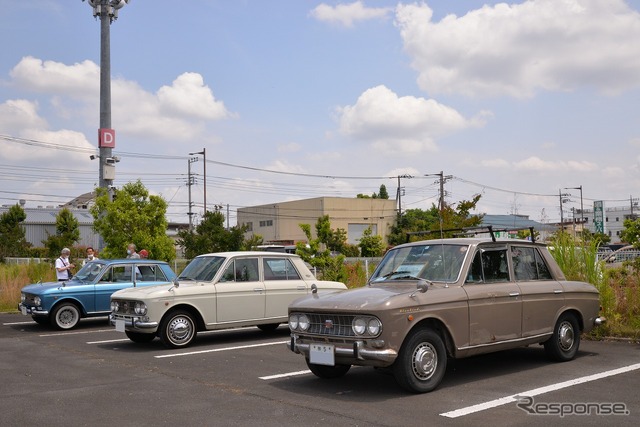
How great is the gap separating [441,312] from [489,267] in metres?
1.32

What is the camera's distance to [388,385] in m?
7.65

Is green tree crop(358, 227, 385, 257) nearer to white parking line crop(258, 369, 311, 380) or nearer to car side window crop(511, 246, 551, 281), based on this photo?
car side window crop(511, 246, 551, 281)

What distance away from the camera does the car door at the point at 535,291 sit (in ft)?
27.5

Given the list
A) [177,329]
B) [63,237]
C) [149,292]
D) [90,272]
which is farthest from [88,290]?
[63,237]

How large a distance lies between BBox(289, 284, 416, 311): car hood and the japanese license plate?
424 mm

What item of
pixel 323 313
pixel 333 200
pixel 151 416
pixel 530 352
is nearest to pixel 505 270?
pixel 530 352

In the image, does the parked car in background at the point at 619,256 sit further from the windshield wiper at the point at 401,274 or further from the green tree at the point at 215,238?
the green tree at the point at 215,238

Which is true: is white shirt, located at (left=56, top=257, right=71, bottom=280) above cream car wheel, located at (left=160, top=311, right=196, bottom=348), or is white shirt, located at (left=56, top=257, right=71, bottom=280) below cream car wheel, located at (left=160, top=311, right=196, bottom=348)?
above

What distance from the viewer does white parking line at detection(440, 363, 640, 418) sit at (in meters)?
6.32

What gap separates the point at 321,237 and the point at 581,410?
16.2 meters

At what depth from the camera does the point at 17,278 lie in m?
21.4

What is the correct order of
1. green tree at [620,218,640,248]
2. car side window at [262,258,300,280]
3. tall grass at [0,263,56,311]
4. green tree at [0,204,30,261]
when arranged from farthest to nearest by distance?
green tree at [0,204,30,261]
tall grass at [0,263,56,311]
green tree at [620,218,640,248]
car side window at [262,258,300,280]

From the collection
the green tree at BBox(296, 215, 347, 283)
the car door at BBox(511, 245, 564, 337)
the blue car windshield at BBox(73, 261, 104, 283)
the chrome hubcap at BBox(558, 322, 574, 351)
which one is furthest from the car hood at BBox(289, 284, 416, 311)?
the green tree at BBox(296, 215, 347, 283)

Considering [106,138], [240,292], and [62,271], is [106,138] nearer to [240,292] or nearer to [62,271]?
[62,271]
